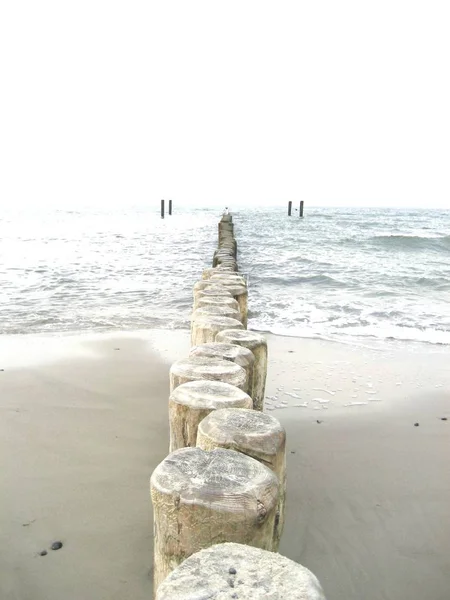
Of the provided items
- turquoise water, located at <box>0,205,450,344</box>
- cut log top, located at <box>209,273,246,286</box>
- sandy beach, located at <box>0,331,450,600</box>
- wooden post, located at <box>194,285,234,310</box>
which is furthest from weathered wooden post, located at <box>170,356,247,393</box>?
turquoise water, located at <box>0,205,450,344</box>

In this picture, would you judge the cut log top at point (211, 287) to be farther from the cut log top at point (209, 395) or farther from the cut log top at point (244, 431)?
the cut log top at point (244, 431)

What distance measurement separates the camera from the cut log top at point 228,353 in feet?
9.25

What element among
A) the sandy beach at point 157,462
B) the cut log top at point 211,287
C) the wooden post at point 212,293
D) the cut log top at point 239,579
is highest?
the cut log top at point 239,579

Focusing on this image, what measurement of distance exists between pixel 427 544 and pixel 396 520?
0.20 meters

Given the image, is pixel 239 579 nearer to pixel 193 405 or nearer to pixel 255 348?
pixel 193 405

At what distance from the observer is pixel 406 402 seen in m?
4.28

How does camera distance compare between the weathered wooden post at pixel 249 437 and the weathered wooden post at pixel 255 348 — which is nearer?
the weathered wooden post at pixel 249 437

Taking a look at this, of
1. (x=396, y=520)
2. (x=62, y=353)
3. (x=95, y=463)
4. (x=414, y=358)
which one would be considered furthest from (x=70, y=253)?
(x=396, y=520)

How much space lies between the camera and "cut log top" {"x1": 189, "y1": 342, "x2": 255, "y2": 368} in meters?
2.82

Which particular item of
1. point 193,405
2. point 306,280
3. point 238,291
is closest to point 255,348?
point 193,405

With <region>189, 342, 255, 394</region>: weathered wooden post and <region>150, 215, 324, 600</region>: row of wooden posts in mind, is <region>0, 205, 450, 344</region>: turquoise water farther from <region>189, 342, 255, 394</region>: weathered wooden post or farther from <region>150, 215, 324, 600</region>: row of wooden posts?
<region>150, 215, 324, 600</region>: row of wooden posts

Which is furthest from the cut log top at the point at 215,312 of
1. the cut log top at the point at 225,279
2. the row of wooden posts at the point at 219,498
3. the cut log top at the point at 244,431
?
the cut log top at the point at 244,431

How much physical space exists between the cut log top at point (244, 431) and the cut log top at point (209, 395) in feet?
0.36

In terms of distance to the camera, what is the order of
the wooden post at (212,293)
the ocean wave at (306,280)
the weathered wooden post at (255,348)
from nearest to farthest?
the weathered wooden post at (255,348), the wooden post at (212,293), the ocean wave at (306,280)
